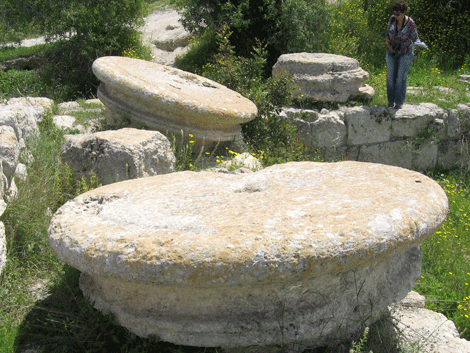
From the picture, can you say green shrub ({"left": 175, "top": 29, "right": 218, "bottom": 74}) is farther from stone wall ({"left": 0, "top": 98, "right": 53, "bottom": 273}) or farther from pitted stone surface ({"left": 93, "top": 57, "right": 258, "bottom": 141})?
stone wall ({"left": 0, "top": 98, "right": 53, "bottom": 273})

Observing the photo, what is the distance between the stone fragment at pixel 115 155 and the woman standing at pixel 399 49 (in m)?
4.14

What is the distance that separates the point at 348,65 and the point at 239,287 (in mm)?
5226

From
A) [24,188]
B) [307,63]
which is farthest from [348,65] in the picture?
[24,188]

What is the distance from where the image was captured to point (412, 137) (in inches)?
258

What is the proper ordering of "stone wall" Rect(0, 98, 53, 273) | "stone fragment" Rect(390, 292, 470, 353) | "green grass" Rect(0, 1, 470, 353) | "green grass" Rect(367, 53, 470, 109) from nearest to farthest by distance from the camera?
"green grass" Rect(0, 1, 470, 353) → "stone fragment" Rect(390, 292, 470, 353) → "stone wall" Rect(0, 98, 53, 273) → "green grass" Rect(367, 53, 470, 109)

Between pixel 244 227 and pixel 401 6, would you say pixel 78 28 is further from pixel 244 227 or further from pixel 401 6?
pixel 244 227

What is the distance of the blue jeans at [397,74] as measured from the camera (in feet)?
20.0

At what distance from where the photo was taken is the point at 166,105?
13.3 feet

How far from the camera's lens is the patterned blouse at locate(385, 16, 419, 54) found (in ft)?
19.4

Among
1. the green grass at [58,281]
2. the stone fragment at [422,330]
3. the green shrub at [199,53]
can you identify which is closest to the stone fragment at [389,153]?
the green grass at [58,281]

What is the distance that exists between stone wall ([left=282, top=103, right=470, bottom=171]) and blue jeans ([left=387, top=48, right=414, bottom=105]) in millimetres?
225

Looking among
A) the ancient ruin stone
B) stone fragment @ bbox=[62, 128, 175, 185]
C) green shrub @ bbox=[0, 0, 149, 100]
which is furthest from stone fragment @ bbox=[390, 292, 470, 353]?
green shrub @ bbox=[0, 0, 149, 100]

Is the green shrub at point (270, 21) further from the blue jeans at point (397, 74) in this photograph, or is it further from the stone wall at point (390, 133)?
the stone wall at point (390, 133)

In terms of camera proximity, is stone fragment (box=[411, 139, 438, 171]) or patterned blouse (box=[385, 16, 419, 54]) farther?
stone fragment (box=[411, 139, 438, 171])
